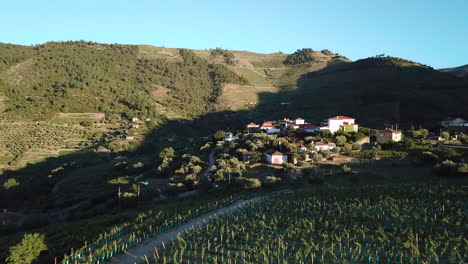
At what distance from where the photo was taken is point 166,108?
12825 centimetres

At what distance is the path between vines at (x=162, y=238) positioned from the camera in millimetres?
19391

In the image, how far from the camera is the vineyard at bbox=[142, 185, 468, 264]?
696 inches

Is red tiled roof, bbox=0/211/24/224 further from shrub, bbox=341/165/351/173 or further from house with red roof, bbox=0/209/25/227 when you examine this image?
shrub, bbox=341/165/351/173

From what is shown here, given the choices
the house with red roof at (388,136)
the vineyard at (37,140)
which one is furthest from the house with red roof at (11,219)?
the house with red roof at (388,136)

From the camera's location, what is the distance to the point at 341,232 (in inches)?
837

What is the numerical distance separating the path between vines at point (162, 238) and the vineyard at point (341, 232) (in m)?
0.83

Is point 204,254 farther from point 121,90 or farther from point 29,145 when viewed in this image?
point 121,90

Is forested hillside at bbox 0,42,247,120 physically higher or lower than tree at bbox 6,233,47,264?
higher

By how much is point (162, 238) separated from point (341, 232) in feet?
40.7

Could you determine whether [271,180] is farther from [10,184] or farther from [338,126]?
[10,184]

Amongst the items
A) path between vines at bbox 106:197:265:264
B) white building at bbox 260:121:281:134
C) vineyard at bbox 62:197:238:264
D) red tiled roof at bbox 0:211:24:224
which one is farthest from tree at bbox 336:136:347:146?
red tiled roof at bbox 0:211:24:224

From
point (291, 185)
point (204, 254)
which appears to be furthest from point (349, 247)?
point (291, 185)

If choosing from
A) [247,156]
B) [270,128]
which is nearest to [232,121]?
[270,128]

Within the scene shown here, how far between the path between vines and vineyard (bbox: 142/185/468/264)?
0.83m
